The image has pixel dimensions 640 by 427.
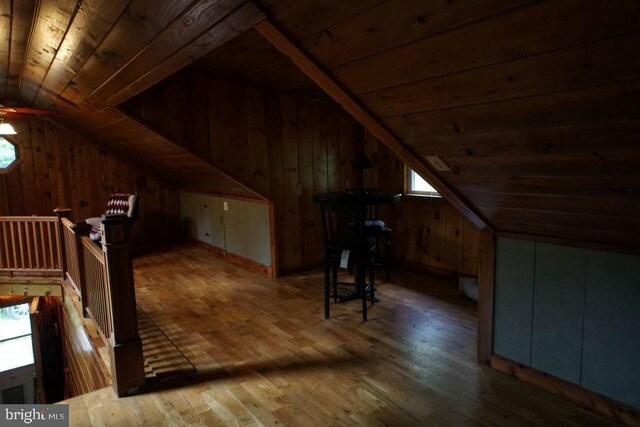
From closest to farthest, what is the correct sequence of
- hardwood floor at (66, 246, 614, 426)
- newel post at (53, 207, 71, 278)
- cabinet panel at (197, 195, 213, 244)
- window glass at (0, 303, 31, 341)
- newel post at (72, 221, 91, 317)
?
1. hardwood floor at (66, 246, 614, 426)
2. newel post at (72, 221, 91, 317)
3. newel post at (53, 207, 71, 278)
4. cabinet panel at (197, 195, 213, 244)
5. window glass at (0, 303, 31, 341)

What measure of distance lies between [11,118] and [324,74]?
557cm

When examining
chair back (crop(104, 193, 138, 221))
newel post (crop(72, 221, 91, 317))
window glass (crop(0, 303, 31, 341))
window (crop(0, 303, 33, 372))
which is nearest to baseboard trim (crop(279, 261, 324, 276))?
newel post (crop(72, 221, 91, 317))

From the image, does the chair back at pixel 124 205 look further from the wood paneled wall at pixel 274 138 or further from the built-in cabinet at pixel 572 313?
the built-in cabinet at pixel 572 313

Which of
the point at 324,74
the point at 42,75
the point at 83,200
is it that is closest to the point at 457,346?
the point at 324,74

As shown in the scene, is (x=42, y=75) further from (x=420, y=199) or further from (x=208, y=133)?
(x=420, y=199)

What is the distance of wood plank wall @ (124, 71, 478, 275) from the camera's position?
3.95 m

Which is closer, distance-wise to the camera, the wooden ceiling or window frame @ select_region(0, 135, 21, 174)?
the wooden ceiling

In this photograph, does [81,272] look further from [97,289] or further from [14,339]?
[14,339]

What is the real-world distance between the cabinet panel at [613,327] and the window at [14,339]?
7.27 metres

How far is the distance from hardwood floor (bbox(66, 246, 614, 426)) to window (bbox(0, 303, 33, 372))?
393 centimetres

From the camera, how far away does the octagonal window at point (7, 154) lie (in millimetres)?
5379

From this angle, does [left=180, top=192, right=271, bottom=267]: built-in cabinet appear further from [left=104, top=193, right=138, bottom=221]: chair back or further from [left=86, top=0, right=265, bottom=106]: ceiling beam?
[left=86, top=0, right=265, bottom=106]: ceiling beam

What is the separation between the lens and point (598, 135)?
1324 millimetres

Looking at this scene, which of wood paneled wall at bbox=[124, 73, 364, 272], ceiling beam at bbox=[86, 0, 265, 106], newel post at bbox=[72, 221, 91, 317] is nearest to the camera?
ceiling beam at bbox=[86, 0, 265, 106]
